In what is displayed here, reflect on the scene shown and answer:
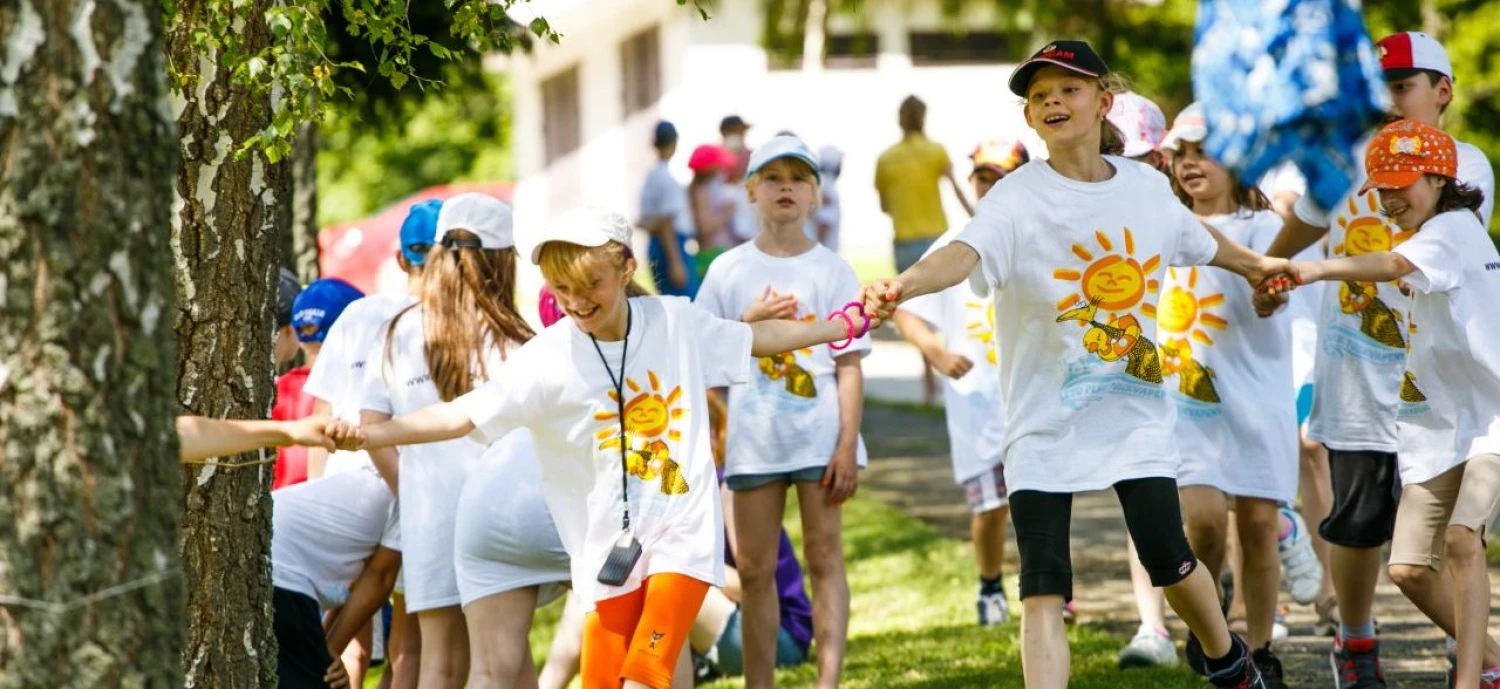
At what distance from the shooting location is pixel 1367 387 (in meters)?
6.40

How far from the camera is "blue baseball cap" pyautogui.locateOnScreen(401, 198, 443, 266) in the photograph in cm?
634

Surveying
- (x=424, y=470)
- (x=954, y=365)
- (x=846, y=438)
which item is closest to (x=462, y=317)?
(x=424, y=470)

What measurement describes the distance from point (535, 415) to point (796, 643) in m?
3.02

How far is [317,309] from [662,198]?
10.00m

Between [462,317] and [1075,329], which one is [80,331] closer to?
[462,317]

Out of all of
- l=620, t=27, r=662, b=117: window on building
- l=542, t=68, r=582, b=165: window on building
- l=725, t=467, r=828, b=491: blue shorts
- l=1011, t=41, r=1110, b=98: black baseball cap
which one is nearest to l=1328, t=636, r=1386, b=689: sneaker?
l=725, t=467, r=828, b=491: blue shorts

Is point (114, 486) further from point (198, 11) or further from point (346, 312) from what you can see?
point (346, 312)

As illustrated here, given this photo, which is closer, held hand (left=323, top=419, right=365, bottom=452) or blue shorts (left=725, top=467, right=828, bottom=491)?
held hand (left=323, top=419, right=365, bottom=452)

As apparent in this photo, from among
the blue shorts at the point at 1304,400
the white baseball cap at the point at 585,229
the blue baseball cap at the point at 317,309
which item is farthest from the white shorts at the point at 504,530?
the blue shorts at the point at 1304,400

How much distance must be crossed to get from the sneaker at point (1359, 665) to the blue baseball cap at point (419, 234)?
3237mm

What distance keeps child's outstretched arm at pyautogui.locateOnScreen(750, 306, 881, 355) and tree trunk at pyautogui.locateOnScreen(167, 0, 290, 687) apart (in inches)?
52.6

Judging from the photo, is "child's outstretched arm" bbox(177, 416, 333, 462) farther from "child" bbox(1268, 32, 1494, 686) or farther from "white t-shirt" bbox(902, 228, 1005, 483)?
"white t-shirt" bbox(902, 228, 1005, 483)

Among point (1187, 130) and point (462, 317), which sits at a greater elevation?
point (1187, 130)

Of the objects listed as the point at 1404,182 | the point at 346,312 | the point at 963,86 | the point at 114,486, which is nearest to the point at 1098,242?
the point at 1404,182
